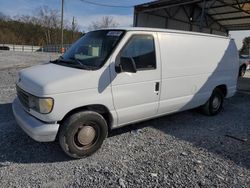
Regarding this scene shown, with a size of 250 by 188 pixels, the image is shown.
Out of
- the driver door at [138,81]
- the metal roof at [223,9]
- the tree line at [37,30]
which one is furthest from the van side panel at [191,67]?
the tree line at [37,30]

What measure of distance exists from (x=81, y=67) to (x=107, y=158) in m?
1.49

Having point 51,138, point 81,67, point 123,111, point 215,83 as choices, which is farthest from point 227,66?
point 51,138

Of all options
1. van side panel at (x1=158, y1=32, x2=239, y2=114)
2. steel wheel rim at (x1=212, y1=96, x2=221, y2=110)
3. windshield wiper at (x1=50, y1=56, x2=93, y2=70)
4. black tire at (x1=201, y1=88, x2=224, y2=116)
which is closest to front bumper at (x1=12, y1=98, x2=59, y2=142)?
windshield wiper at (x1=50, y1=56, x2=93, y2=70)

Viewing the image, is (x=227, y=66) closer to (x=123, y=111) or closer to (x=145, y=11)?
(x=123, y=111)

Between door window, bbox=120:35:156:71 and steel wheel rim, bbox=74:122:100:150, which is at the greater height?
door window, bbox=120:35:156:71

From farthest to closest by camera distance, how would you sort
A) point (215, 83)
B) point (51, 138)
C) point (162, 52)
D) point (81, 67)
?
point (215, 83) → point (162, 52) → point (81, 67) → point (51, 138)

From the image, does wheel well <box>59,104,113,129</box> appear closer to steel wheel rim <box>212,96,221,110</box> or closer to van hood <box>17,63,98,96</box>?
van hood <box>17,63,98,96</box>

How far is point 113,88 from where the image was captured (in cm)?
374

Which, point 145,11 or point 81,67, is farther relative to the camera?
point 145,11

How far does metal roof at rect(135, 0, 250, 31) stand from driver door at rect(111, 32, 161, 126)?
42.1ft

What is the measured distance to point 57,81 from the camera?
3.28 metres

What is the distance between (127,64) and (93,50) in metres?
0.74

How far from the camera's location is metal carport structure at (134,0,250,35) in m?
18.0

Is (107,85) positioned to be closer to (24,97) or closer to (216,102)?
(24,97)
